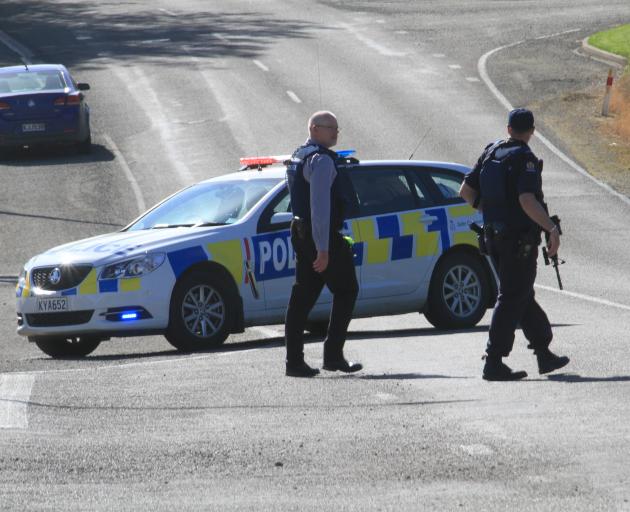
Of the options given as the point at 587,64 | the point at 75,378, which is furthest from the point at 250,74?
the point at 75,378

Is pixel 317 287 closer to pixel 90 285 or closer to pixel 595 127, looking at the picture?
pixel 90 285

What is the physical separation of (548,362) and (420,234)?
371 centimetres

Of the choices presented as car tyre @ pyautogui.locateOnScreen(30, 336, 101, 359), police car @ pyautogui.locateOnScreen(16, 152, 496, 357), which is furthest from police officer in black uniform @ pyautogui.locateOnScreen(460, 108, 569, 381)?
car tyre @ pyautogui.locateOnScreen(30, 336, 101, 359)

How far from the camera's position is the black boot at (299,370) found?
9.66m

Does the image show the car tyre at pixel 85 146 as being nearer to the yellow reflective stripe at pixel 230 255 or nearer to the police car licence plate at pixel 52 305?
the police car licence plate at pixel 52 305

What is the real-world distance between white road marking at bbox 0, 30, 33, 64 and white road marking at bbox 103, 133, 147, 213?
8.75m

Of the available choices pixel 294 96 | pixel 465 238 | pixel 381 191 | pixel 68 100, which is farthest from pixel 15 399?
pixel 294 96

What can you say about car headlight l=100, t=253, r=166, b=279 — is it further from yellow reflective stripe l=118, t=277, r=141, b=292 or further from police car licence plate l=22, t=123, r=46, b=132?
police car licence plate l=22, t=123, r=46, b=132

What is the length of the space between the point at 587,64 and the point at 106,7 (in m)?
18.9

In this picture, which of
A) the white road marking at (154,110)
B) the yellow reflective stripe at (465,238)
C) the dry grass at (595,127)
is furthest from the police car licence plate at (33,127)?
the yellow reflective stripe at (465,238)

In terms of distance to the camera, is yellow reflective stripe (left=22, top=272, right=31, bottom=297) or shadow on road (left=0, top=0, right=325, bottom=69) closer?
yellow reflective stripe (left=22, top=272, right=31, bottom=297)

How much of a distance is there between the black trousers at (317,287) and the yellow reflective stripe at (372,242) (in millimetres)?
2841

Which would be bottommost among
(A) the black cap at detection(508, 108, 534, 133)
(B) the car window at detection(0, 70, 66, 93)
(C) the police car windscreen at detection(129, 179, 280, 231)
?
(B) the car window at detection(0, 70, 66, 93)

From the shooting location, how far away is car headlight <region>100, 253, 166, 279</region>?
1170 cm
